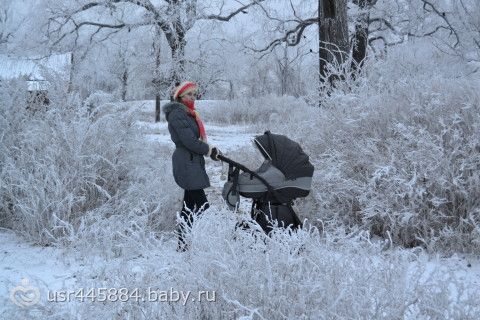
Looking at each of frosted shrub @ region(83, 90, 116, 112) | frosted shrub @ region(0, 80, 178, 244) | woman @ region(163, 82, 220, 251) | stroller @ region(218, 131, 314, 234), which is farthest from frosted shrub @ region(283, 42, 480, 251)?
frosted shrub @ region(83, 90, 116, 112)

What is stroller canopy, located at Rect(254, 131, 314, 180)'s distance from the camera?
3832 millimetres

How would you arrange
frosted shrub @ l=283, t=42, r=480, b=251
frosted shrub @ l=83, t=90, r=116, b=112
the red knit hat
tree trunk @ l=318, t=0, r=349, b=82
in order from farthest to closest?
tree trunk @ l=318, t=0, r=349, b=82 < frosted shrub @ l=83, t=90, r=116, b=112 < the red knit hat < frosted shrub @ l=283, t=42, r=480, b=251

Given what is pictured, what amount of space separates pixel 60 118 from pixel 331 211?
9.54 feet

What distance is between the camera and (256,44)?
47.9 feet

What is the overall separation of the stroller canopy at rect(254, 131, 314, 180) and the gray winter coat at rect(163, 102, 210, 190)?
59 cm

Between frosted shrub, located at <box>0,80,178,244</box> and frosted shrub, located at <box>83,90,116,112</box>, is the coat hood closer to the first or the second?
frosted shrub, located at <box>0,80,178,244</box>

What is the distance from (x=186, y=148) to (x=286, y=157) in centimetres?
95

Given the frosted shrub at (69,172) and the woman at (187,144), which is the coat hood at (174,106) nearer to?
the woman at (187,144)

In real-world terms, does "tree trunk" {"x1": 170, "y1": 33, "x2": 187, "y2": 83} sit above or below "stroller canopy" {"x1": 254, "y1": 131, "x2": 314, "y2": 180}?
above

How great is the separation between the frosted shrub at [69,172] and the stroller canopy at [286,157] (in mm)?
1223

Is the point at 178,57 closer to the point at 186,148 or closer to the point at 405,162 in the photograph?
the point at 186,148

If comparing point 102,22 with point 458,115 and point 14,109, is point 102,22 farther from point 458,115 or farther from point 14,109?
point 458,115

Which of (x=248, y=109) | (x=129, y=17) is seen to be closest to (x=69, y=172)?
(x=129, y=17)

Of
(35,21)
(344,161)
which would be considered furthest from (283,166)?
(35,21)
